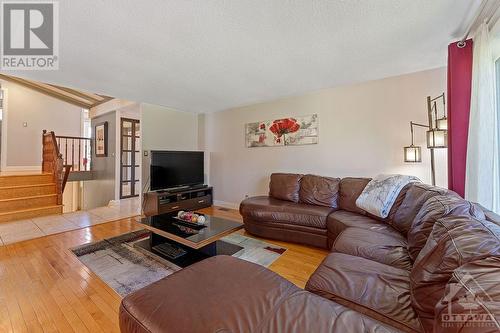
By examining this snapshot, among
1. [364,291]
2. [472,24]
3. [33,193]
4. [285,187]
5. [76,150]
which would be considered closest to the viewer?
[364,291]

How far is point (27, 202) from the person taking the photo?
397 cm

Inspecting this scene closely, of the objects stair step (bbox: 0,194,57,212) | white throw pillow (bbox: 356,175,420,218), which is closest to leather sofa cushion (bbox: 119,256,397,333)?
white throw pillow (bbox: 356,175,420,218)

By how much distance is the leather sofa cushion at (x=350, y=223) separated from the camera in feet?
6.88

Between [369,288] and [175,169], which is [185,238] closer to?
[369,288]

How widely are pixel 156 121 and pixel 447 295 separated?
Answer: 4.78 metres

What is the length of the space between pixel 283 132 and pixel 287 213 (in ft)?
5.81

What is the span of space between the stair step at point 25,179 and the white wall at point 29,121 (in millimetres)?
2181

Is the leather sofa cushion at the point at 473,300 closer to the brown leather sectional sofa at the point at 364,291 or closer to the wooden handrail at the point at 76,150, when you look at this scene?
the brown leather sectional sofa at the point at 364,291

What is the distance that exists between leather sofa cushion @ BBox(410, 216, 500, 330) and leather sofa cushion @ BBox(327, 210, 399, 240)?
102 centimetres

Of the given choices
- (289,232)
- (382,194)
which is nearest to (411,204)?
(382,194)

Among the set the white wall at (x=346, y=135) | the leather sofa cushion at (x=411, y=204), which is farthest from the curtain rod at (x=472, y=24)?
the leather sofa cushion at (x=411, y=204)

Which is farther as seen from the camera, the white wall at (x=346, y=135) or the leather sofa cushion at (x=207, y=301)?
the white wall at (x=346, y=135)

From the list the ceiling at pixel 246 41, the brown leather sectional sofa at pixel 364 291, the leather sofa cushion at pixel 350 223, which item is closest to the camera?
the brown leather sectional sofa at pixel 364 291

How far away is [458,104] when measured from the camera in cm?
201
